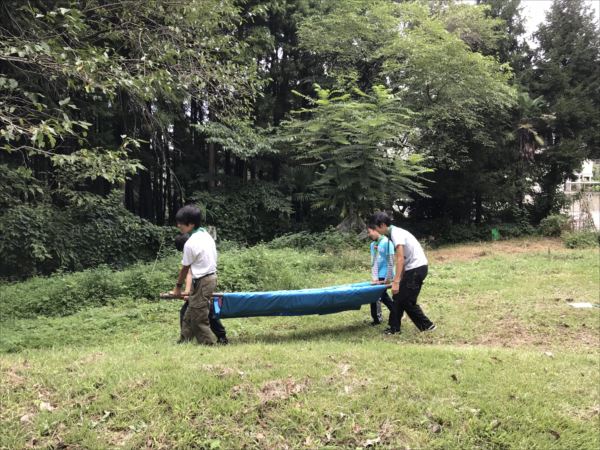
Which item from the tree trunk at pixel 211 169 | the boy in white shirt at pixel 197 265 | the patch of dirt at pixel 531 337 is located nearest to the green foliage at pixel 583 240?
the patch of dirt at pixel 531 337

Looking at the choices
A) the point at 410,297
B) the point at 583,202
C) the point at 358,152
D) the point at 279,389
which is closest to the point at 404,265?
the point at 410,297

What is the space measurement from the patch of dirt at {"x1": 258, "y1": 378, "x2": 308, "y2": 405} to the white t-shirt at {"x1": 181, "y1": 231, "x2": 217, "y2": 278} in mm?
1597

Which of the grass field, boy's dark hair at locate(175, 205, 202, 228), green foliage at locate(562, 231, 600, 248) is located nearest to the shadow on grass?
the grass field

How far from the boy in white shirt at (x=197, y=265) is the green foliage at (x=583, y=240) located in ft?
49.1

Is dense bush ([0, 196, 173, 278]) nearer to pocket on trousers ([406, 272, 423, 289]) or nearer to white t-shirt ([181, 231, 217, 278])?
white t-shirt ([181, 231, 217, 278])

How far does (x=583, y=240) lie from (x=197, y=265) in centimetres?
1547

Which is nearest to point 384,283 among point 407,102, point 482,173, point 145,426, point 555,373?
point 555,373

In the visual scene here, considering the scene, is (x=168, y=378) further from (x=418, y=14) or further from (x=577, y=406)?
(x=418, y=14)

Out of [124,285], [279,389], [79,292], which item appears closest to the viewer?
[279,389]

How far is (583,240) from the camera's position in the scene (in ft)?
52.5

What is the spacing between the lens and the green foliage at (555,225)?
19188mm

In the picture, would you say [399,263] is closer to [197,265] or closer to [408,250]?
[408,250]

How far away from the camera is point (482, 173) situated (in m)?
19.9

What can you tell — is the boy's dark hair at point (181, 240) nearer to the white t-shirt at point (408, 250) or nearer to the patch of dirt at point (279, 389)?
the patch of dirt at point (279, 389)
